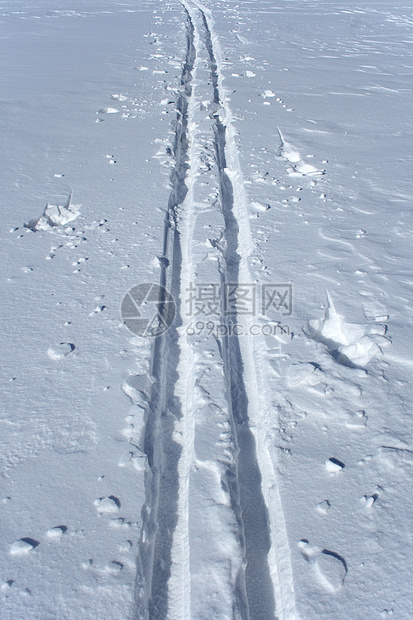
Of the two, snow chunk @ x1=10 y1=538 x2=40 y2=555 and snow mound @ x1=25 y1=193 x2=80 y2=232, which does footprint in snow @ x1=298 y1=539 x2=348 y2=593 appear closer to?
snow chunk @ x1=10 y1=538 x2=40 y2=555

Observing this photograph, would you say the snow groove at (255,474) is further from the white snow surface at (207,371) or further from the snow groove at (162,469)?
the snow groove at (162,469)

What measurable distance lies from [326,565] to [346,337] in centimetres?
108

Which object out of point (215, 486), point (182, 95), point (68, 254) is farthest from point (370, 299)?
point (182, 95)

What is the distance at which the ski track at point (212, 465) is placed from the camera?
1392 mm

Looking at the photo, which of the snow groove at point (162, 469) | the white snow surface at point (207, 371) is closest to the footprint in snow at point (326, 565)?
the white snow surface at point (207, 371)

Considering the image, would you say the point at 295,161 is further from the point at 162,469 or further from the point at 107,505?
the point at 107,505

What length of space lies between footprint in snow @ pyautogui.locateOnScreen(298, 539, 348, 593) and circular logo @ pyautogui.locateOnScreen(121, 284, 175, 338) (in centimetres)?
113

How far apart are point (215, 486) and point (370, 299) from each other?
4.28 ft

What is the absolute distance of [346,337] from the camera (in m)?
2.21

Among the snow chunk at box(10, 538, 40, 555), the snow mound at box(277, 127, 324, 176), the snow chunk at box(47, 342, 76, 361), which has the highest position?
Result: the snow mound at box(277, 127, 324, 176)

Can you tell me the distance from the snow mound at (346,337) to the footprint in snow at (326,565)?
2.77ft

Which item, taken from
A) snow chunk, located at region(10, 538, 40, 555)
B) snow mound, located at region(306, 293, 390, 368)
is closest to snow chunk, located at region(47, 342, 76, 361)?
snow chunk, located at region(10, 538, 40, 555)

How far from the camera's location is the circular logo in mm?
2230

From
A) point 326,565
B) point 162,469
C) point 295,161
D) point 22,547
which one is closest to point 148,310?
point 162,469
